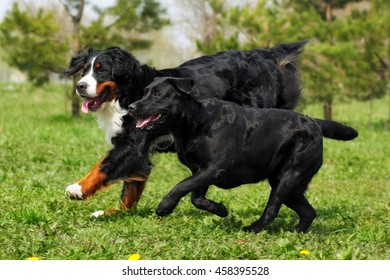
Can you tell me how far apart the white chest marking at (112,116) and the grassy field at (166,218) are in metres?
0.78

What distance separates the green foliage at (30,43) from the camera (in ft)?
58.9

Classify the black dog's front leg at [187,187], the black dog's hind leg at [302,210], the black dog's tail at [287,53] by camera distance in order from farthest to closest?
the black dog's tail at [287,53] → the black dog's hind leg at [302,210] → the black dog's front leg at [187,187]

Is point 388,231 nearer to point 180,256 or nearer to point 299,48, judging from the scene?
point 180,256

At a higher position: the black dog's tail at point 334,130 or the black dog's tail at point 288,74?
the black dog's tail at point 288,74

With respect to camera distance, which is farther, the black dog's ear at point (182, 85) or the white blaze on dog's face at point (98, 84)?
the white blaze on dog's face at point (98, 84)

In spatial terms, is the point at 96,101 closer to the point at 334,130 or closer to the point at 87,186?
the point at 87,186

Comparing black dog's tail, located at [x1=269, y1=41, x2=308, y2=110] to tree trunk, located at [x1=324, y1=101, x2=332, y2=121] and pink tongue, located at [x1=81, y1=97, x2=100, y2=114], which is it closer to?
pink tongue, located at [x1=81, y1=97, x2=100, y2=114]

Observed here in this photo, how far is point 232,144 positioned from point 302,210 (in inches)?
38.9

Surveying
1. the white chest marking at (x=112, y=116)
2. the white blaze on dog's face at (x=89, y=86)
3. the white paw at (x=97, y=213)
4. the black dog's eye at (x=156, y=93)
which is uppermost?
the black dog's eye at (x=156, y=93)

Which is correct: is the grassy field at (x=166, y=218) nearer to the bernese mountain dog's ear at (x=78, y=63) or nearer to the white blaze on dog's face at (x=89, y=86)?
the white blaze on dog's face at (x=89, y=86)

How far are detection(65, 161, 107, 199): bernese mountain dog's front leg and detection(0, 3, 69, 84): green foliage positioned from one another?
11.9 metres

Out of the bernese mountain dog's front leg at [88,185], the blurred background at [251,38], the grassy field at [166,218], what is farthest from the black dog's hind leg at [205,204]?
the blurred background at [251,38]

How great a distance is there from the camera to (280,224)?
6.50 m
